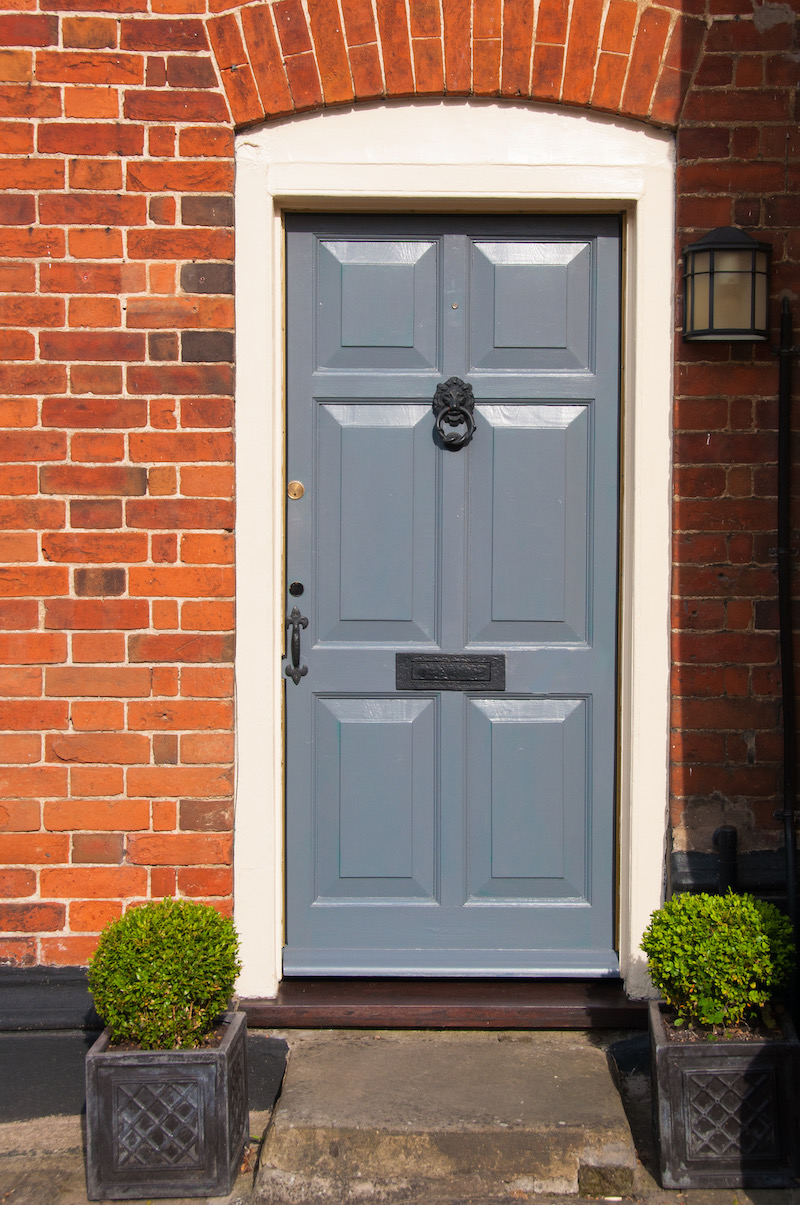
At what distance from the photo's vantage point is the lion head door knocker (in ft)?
11.2

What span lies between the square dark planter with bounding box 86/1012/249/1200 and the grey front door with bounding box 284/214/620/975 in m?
0.70

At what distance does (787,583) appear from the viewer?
326 centimetres

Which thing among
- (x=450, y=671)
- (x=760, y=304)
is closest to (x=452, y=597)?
(x=450, y=671)

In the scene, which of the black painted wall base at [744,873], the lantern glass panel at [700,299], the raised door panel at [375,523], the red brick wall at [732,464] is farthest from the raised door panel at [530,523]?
the black painted wall base at [744,873]

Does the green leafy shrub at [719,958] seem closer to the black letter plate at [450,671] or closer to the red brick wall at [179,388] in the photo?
the red brick wall at [179,388]

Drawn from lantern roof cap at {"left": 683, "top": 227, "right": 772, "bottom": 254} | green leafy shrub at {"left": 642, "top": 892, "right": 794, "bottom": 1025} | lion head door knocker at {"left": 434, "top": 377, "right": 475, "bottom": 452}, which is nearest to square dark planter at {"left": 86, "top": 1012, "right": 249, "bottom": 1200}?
green leafy shrub at {"left": 642, "top": 892, "right": 794, "bottom": 1025}

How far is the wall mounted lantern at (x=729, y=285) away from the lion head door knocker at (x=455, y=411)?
734 mm

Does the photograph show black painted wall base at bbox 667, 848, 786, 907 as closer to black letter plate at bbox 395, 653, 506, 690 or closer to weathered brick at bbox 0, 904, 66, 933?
black letter plate at bbox 395, 653, 506, 690

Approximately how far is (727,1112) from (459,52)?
3182mm

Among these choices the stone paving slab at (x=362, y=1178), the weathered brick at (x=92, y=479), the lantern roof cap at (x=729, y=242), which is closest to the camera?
the stone paving slab at (x=362, y=1178)

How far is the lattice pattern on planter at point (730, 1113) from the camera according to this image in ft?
9.18

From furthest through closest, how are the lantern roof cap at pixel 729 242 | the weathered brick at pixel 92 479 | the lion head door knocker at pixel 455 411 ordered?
the lion head door knocker at pixel 455 411 → the weathered brick at pixel 92 479 → the lantern roof cap at pixel 729 242

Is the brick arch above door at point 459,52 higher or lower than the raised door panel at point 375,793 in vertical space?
higher

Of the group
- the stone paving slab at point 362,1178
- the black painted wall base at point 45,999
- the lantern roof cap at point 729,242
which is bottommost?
the stone paving slab at point 362,1178
